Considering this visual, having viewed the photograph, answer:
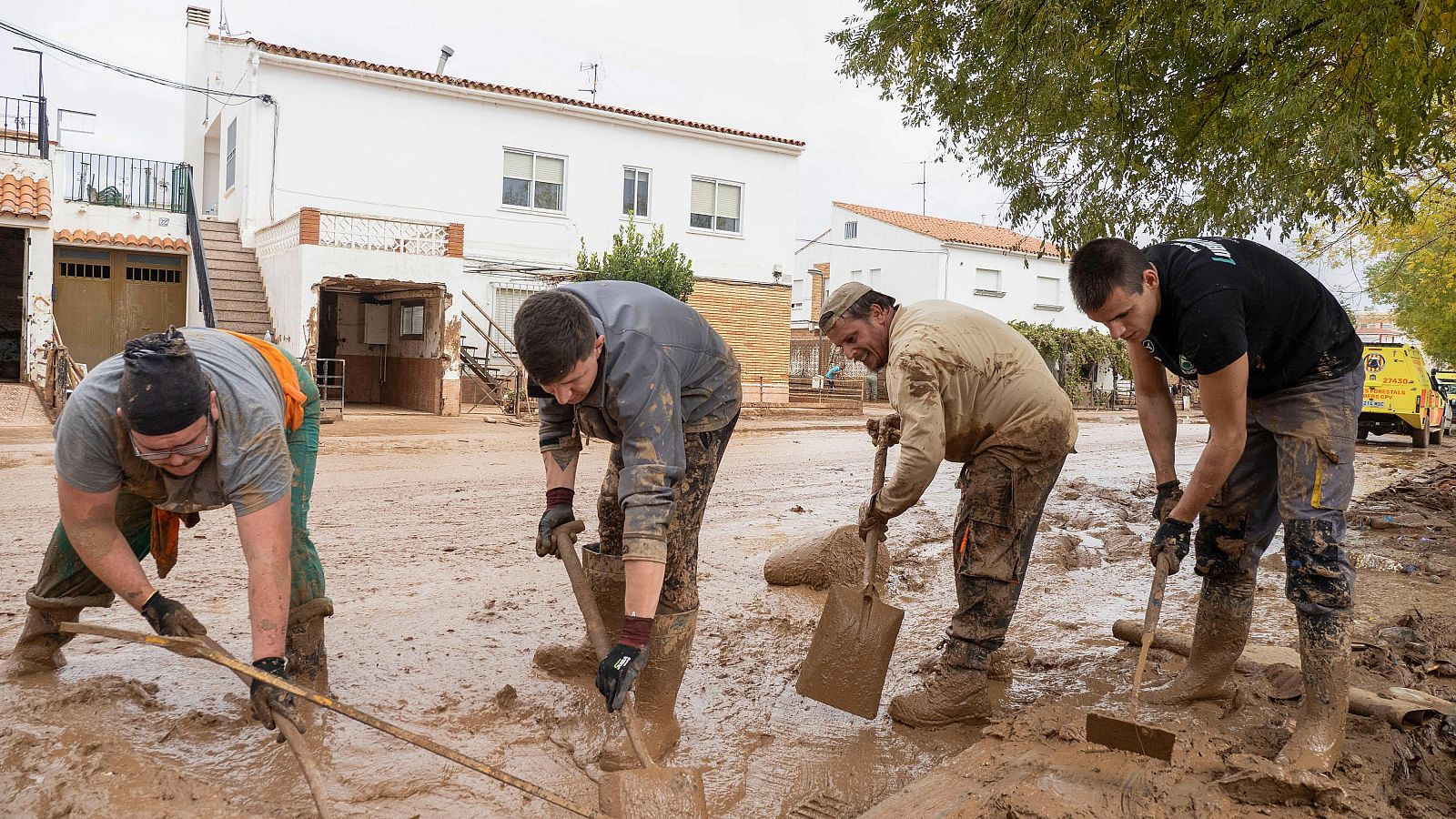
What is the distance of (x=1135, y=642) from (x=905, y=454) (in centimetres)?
196

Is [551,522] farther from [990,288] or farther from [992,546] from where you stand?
[990,288]

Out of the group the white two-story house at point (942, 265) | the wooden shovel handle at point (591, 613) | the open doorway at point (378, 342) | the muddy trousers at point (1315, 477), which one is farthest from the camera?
the white two-story house at point (942, 265)

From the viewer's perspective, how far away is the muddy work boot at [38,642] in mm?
3346

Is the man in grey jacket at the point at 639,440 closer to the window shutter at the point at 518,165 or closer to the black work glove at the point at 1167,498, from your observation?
the black work glove at the point at 1167,498

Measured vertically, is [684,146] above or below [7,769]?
above

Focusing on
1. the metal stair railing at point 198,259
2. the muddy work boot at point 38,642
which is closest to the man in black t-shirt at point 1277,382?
the muddy work boot at point 38,642

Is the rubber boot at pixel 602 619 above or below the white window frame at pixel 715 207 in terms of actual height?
below

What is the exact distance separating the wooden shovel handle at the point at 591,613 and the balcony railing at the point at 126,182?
1685 cm

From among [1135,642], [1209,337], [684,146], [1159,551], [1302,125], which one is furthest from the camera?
[684,146]

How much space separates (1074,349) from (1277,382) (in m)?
26.9

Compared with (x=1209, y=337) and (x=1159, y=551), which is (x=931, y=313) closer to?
(x=1209, y=337)

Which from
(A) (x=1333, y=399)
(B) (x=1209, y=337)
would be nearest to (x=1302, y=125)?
(A) (x=1333, y=399)

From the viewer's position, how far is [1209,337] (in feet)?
9.62

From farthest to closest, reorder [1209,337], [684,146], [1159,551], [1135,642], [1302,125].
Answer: [684,146], [1302,125], [1135,642], [1159,551], [1209,337]
